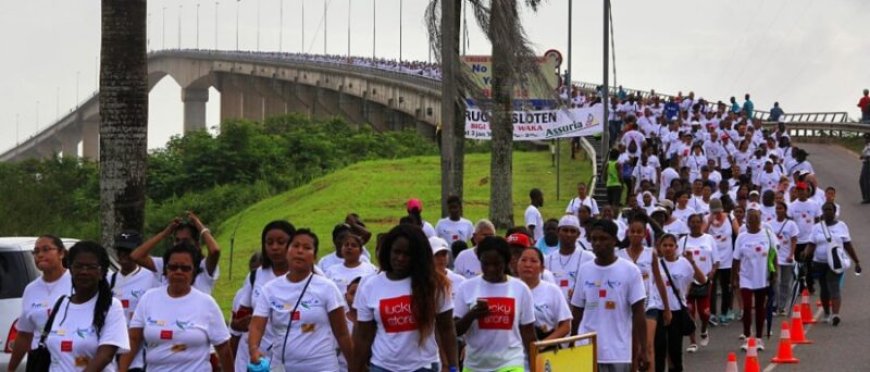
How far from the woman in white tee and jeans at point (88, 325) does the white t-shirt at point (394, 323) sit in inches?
54.4

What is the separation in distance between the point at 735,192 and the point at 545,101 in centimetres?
448

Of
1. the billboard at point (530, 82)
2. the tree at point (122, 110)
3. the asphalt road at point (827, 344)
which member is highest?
the billboard at point (530, 82)

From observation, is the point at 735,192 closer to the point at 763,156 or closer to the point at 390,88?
the point at 763,156

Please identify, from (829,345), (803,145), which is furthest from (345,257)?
(803,145)

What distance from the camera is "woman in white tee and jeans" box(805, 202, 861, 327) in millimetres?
20984

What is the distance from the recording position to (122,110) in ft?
55.6

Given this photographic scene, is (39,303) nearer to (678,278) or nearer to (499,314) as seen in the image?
(499,314)

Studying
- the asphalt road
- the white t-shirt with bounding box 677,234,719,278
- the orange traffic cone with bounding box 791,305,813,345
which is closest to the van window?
the asphalt road

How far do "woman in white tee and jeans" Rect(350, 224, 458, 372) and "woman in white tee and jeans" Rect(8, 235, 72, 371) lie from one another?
6.36 ft

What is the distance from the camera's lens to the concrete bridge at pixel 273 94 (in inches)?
3187

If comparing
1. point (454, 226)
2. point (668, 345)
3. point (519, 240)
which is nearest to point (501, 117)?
point (454, 226)

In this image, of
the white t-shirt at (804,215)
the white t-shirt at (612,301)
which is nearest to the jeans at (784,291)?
the white t-shirt at (804,215)

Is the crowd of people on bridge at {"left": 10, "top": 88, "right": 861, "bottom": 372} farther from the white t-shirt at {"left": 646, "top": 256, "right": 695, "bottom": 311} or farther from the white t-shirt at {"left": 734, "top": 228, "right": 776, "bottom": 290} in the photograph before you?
the white t-shirt at {"left": 734, "top": 228, "right": 776, "bottom": 290}

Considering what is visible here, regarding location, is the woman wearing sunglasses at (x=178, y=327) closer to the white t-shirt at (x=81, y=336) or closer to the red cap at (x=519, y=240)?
the white t-shirt at (x=81, y=336)
